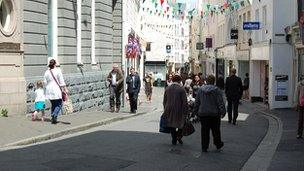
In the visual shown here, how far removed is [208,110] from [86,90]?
1316 cm

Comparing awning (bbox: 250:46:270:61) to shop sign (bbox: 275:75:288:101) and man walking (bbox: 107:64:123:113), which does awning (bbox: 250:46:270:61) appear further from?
man walking (bbox: 107:64:123:113)

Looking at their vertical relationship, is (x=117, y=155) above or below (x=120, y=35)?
below

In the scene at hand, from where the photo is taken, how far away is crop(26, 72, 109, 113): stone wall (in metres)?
21.5

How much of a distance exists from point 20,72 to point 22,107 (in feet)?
3.43

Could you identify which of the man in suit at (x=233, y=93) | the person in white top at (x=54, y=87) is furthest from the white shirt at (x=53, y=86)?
the man in suit at (x=233, y=93)

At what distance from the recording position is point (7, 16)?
19.1 metres

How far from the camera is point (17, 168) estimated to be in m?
10.6

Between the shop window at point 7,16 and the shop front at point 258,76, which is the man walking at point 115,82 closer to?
the shop window at point 7,16

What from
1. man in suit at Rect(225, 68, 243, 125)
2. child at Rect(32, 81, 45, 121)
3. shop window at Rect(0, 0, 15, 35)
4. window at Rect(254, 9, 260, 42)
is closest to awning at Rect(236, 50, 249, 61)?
window at Rect(254, 9, 260, 42)

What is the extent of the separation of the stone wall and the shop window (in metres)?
1.82

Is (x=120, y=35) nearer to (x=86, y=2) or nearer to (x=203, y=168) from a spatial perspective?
(x=86, y=2)

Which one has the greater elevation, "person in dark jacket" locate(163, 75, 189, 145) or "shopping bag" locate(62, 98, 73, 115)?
"person in dark jacket" locate(163, 75, 189, 145)

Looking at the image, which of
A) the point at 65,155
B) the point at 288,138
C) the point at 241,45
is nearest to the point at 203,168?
the point at 65,155

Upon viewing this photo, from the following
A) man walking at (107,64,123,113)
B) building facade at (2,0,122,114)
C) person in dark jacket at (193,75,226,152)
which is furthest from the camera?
man walking at (107,64,123,113)
